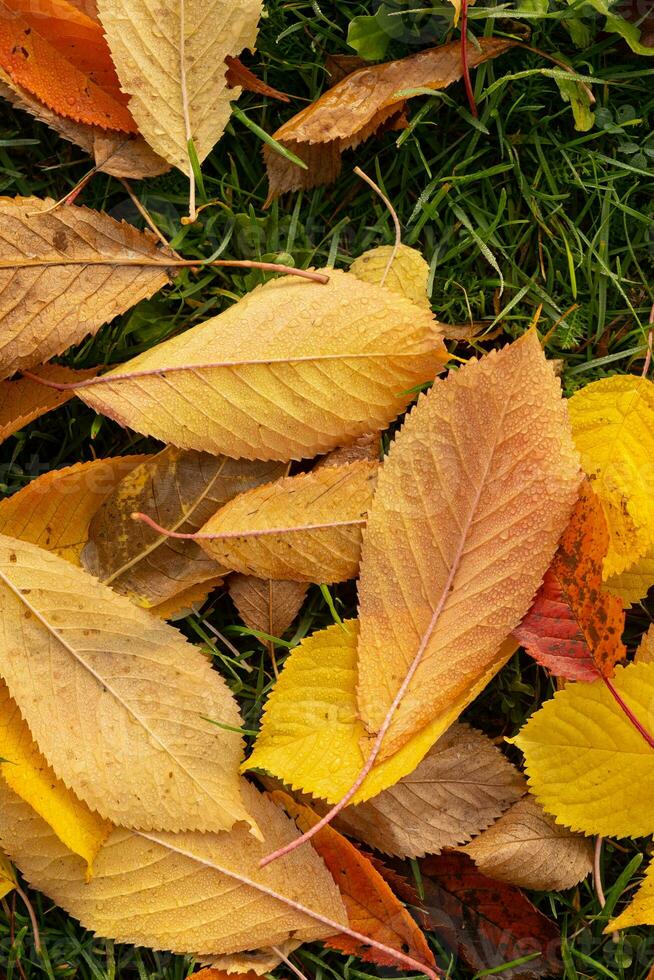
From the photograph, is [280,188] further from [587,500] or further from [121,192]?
[587,500]

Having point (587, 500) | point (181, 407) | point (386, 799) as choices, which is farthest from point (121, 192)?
point (386, 799)

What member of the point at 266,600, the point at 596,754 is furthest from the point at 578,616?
the point at 266,600

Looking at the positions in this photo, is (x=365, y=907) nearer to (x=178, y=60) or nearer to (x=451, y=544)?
(x=451, y=544)

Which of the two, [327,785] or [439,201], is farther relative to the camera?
→ [439,201]

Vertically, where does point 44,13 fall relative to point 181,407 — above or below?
above

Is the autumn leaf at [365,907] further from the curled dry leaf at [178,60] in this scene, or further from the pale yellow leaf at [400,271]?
the curled dry leaf at [178,60]

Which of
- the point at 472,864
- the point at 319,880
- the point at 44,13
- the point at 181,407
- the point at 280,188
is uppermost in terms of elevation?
the point at 44,13
